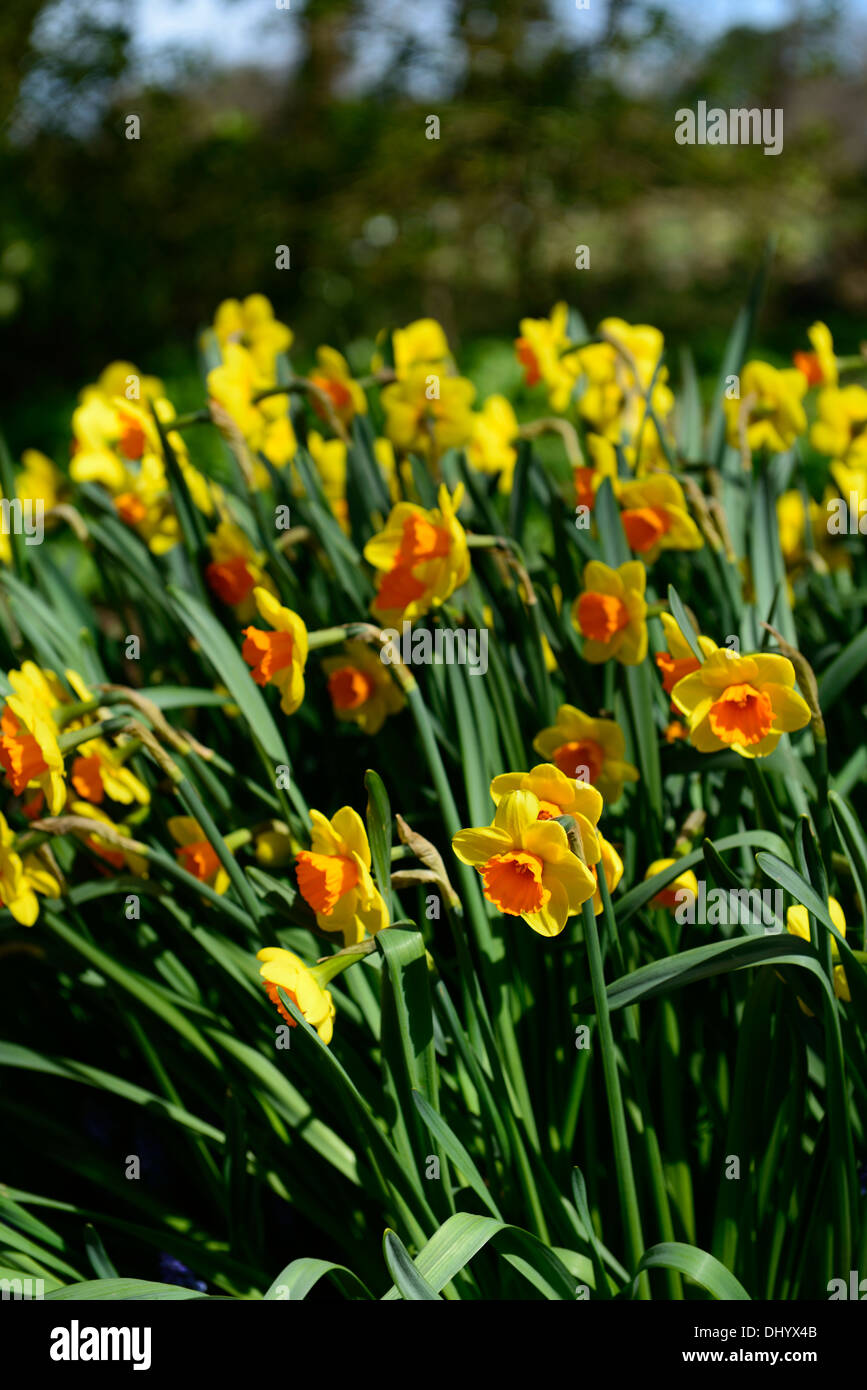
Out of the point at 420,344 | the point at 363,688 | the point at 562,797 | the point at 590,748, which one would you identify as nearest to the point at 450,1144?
the point at 562,797

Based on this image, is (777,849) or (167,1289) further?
(777,849)

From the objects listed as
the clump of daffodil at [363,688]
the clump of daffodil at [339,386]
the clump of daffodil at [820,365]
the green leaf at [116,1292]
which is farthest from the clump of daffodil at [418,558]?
the clump of daffodil at [820,365]

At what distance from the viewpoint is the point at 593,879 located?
0.94 metres

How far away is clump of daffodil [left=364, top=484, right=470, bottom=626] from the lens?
1291 millimetres

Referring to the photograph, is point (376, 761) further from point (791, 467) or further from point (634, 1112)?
point (791, 467)

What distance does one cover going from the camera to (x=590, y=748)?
129 cm

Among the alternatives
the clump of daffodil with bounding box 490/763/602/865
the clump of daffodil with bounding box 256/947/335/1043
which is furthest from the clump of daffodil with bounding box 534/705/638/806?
the clump of daffodil with bounding box 256/947/335/1043

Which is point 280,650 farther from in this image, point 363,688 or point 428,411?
point 428,411

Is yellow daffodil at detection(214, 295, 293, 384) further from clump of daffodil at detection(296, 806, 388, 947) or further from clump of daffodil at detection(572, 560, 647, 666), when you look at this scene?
clump of daffodil at detection(296, 806, 388, 947)

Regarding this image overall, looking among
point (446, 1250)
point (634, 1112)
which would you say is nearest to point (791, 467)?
point (634, 1112)

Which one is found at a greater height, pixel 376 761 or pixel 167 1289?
pixel 376 761

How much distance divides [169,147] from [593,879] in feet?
25.4
